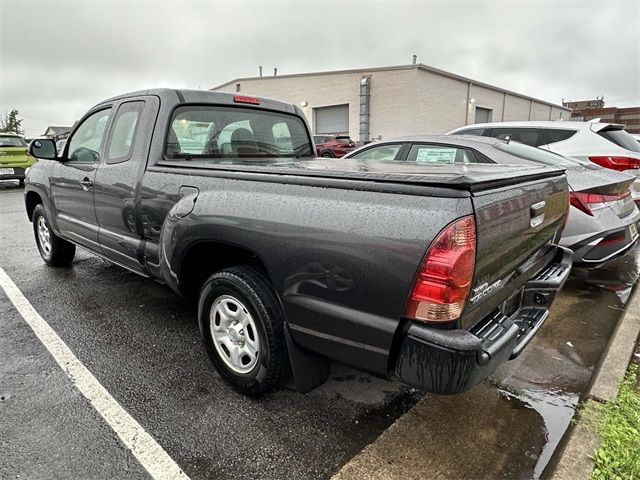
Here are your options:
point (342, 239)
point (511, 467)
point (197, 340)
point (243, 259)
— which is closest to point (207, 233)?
point (243, 259)

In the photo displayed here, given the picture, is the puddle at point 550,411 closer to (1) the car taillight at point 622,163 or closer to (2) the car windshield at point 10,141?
(1) the car taillight at point 622,163

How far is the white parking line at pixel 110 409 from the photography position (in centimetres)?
209

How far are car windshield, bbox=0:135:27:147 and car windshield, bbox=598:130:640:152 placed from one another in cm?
1557

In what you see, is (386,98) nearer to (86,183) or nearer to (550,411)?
(86,183)

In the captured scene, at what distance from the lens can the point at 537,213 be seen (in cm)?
232

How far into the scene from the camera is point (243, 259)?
8.71 feet

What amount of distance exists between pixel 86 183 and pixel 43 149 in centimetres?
81

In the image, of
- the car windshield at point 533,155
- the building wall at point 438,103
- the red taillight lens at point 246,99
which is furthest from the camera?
the building wall at point 438,103

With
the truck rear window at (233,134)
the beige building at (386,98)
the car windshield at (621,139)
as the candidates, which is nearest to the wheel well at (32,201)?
the truck rear window at (233,134)

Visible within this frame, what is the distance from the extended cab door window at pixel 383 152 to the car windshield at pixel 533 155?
109cm

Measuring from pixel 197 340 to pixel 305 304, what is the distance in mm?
1642

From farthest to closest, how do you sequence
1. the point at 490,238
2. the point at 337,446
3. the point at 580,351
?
the point at 580,351
the point at 337,446
the point at 490,238

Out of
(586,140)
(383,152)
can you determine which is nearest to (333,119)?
(586,140)

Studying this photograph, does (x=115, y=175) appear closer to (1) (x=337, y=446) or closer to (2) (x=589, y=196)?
(1) (x=337, y=446)
